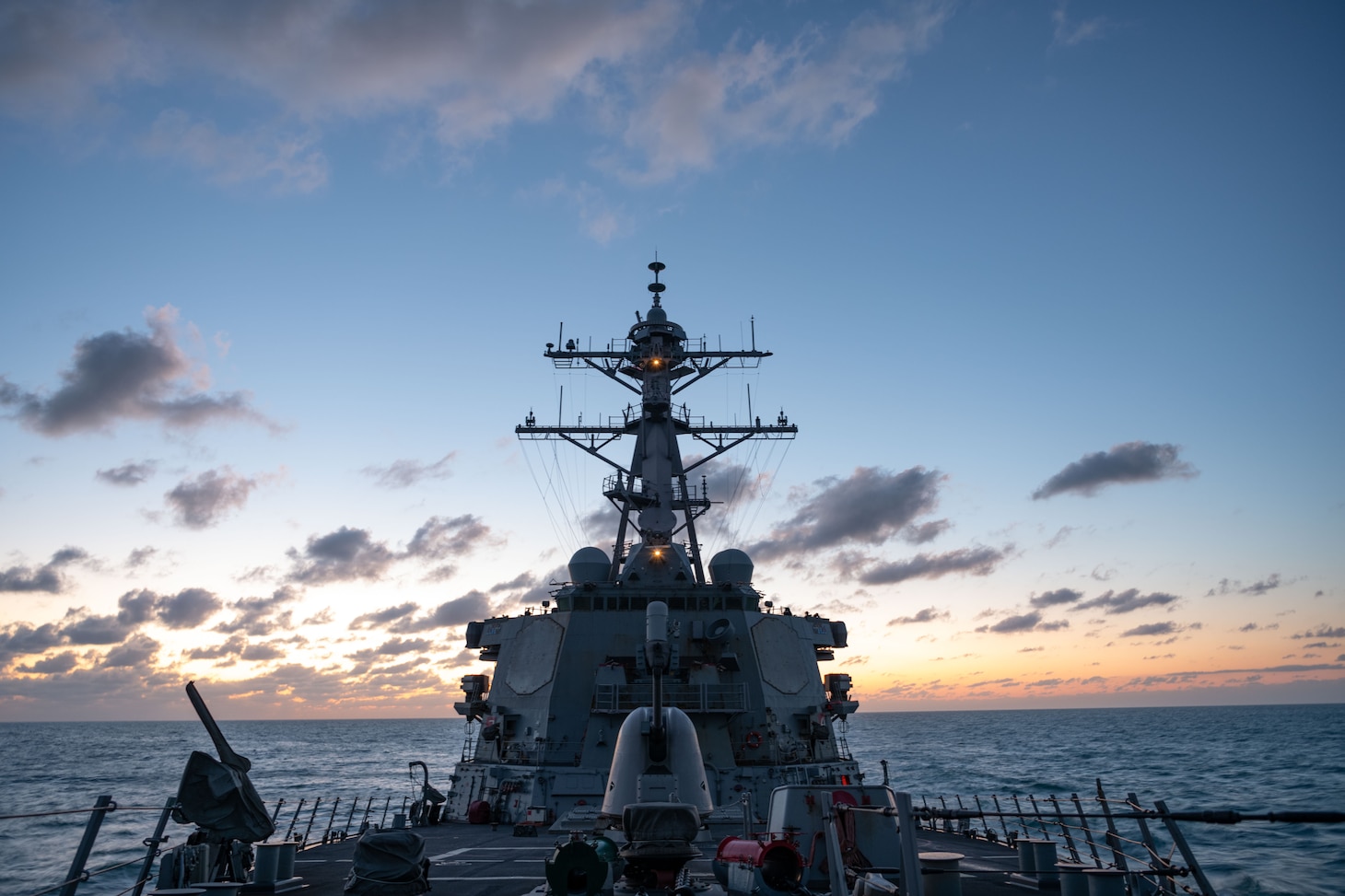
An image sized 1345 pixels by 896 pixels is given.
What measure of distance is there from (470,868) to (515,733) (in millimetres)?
8377

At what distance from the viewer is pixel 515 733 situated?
21.9m

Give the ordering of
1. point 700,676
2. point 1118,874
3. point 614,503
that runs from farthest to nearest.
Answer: point 614,503 → point 700,676 → point 1118,874

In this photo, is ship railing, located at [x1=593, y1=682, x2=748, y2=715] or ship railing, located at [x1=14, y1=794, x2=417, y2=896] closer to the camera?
ship railing, located at [x1=14, y1=794, x2=417, y2=896]

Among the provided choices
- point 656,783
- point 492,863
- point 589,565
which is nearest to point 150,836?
point 589,565

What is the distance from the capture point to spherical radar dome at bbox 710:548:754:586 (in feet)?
83.5

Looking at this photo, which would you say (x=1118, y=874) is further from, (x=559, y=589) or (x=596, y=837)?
(x=559, y=589)

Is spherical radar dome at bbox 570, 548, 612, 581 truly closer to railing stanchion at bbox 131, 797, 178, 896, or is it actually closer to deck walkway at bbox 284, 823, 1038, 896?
deck walkway at bbox 284, 823, 1038, 896

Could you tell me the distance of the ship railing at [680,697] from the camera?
20.5m

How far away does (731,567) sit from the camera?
2550 cm

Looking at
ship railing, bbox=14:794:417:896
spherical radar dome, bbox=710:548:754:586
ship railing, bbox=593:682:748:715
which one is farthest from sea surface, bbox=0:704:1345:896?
spherical radar dome, bbox=710:548:754:586

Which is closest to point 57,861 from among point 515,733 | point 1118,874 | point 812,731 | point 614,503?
point 515,733

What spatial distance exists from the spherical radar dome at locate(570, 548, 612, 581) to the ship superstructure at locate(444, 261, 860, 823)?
0.03 meters

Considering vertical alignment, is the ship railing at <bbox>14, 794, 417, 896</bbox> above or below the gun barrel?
below

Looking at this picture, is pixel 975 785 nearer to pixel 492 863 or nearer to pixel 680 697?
pixel 680 697
